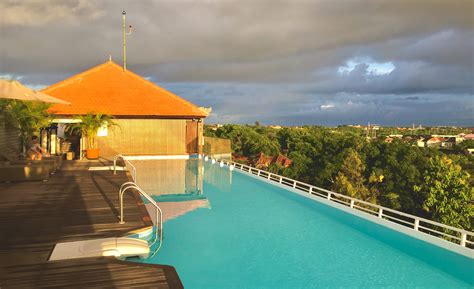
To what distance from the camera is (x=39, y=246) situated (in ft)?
16.9

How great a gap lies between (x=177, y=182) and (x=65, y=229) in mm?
8400

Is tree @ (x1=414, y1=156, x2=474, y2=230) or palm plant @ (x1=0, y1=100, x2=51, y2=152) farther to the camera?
tree @ (x1=414, y1=156, x2=474, y2=230)

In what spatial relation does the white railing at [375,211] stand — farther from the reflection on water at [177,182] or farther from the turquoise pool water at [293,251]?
the reflection on water at [177,182]

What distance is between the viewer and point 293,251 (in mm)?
7574

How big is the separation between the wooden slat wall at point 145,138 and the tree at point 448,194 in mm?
25001

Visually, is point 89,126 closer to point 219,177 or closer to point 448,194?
point 219,177

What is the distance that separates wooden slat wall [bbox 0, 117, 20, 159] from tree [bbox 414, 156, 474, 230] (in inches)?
1293

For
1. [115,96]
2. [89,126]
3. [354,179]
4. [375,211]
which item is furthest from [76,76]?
[354,179]

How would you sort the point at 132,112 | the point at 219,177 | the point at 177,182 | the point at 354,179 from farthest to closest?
the point at 354,179, the point at 132,112, the point at 219,177, the point at 177,182

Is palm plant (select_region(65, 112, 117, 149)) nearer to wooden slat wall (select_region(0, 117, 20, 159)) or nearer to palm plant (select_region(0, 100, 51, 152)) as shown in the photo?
palm plant (select_region(0, 100, 51, 152))

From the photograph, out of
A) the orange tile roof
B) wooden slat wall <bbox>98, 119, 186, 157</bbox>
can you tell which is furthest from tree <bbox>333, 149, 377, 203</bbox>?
wooden slat wall <bbox>98, 119, 186, 157</bbox>

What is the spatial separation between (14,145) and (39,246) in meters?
12.1

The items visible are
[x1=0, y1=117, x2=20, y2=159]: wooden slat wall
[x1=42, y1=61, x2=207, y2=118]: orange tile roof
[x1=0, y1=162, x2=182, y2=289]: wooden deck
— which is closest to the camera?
[x1=0, y1=162, x2=182, y2=289]: wooden deck

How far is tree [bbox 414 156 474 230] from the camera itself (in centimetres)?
3159
